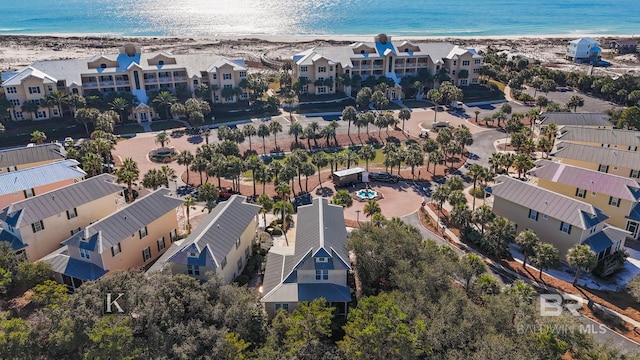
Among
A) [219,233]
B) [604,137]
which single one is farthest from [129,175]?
[604,137]

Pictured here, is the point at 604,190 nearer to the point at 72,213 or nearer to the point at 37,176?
the point at 72,213

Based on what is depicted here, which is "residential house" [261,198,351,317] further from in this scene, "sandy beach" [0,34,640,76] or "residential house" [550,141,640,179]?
"sandy beach" [0,34,640,76]

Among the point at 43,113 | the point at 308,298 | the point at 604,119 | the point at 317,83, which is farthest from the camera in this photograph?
the point at 317,83

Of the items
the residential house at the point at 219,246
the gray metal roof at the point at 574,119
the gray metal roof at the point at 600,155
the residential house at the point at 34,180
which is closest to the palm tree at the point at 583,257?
the gray metal roof at the point at 600,155

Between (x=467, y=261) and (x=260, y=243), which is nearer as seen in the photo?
(x=467, y=261)

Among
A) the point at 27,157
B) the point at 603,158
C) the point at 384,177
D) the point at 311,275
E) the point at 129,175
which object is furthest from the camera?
the point at 384,177

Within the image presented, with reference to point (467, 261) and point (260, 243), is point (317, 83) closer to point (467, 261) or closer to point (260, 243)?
point (260, 243)

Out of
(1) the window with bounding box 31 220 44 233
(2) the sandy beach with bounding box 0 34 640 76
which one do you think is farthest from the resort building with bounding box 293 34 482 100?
(1) the window with bounding box 31 220 44 233

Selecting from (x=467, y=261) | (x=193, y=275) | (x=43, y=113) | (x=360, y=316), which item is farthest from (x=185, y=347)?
(x=43, y=113)
